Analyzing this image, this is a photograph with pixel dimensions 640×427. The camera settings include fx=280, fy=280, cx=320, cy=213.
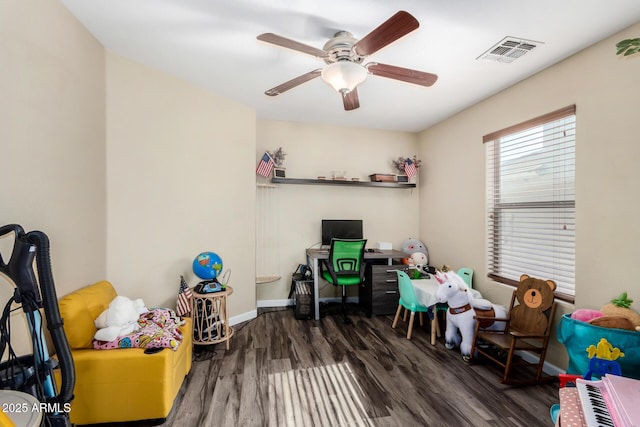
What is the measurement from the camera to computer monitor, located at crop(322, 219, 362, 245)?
4.12 metres

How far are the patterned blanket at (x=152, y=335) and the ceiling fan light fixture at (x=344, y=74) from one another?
2.11 metres

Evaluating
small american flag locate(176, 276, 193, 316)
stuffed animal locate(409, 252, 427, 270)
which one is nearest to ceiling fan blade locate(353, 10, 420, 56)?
small american flag locate(176, 276, 193, 316)

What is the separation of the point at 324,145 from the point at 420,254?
2.13 m

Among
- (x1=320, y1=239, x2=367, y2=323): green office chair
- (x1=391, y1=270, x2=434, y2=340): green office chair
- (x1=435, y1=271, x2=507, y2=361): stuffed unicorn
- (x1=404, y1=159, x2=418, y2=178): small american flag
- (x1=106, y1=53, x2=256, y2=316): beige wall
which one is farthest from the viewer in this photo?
(x1=404, y1=159, x2=418, y2=178): small american flag

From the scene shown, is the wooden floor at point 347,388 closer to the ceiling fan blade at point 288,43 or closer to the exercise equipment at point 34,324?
the exercise equipment at point 34,324

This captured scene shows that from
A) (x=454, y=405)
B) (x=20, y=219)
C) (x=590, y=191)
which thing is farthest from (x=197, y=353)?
(x=590, y=191)

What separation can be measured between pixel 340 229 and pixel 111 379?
3.00 m

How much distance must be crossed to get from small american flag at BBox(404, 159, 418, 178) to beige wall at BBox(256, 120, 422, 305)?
24 cm


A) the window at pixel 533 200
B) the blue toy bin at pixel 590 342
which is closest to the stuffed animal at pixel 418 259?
the window at pixel 533 200

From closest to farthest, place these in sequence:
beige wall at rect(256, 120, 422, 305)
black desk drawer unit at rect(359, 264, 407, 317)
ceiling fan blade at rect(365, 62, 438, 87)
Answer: ceiling fan blade at rect(365, 62, 438, 87) → black desk drawer unit at rect(359, 264, 407, 317) → beige wall at rect(256, 120, 422, 305)

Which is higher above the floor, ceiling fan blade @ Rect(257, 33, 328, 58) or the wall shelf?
ceiling fan blade @ Rect(257, 33, 328, 58)

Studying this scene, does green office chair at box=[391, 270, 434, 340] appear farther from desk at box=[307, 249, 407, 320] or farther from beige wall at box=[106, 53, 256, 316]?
beige wall at box=[106, 53, 256, 316]

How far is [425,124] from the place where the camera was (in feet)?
13.5

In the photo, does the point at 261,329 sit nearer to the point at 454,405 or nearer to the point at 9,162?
the point at 454,405
